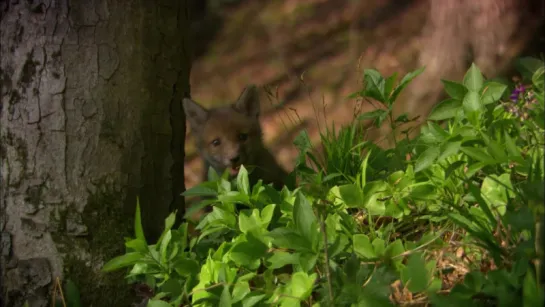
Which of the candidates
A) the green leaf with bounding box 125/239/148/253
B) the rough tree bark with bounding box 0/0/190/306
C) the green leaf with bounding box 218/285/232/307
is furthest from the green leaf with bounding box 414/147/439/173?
the rough tree bark with bounding box 0/0/190/306

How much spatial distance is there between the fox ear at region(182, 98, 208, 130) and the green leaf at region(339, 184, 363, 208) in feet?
5.13

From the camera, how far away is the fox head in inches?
173

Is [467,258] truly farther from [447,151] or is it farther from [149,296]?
[149,296]

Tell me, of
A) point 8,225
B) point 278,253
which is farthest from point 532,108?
point 8,225

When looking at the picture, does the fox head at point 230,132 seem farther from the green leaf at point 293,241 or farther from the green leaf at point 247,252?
the green leaf at point 293,241

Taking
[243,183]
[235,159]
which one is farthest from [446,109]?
[235,159]

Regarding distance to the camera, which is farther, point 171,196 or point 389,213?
point 171,196

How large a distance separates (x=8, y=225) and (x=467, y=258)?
2.13 metres

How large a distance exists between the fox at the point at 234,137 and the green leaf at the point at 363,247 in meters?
1.95

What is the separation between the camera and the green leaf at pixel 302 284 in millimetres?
2158

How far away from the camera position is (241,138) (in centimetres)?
452

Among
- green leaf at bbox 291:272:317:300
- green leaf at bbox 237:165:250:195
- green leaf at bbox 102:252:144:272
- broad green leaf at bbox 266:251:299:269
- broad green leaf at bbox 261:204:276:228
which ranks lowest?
green leaf at bbox 102:252:144:272

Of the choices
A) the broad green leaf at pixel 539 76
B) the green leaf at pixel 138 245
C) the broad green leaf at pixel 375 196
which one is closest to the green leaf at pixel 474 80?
the broad green leaf at pixel 539 76

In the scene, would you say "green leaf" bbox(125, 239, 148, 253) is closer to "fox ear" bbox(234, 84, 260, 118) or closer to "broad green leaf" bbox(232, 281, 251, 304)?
"broad green leaf" bbox(232, 281, 251, 304)
